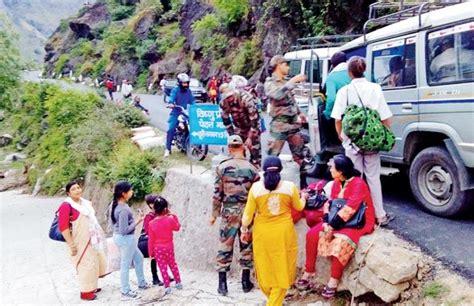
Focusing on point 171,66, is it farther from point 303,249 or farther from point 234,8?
point 303,249

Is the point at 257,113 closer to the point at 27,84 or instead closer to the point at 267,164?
the point at 267,164

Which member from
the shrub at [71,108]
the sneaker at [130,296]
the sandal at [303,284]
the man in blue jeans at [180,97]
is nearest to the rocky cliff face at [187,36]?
→ the shrub at [71,108]

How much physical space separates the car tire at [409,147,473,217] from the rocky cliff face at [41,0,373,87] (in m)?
14.1

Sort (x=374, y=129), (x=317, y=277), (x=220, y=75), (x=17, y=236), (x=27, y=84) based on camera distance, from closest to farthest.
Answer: (x=374, y=129), (x=317, y=277), (x=17, y=236), (x=27, y=84), (x=220, y=75)

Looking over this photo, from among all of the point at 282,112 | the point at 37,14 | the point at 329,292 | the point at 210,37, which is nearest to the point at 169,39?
the point at 210,37

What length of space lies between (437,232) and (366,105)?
1.67 meters

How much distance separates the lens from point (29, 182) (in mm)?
20969

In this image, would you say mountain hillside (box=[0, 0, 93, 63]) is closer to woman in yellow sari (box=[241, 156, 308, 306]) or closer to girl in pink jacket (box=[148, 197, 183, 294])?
girl in pink jacket (box=[148, 197, 183, 294])

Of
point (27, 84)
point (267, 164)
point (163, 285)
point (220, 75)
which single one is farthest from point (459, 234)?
point (27, 84)

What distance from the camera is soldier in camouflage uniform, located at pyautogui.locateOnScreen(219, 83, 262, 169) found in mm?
6879

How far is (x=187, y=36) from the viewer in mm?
36906

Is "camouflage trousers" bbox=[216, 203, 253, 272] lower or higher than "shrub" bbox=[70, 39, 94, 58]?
→ lower

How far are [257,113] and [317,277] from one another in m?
2.49

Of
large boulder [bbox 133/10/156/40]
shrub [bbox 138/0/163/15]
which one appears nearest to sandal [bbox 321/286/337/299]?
large boulder [bbox 133/10/156/40]
